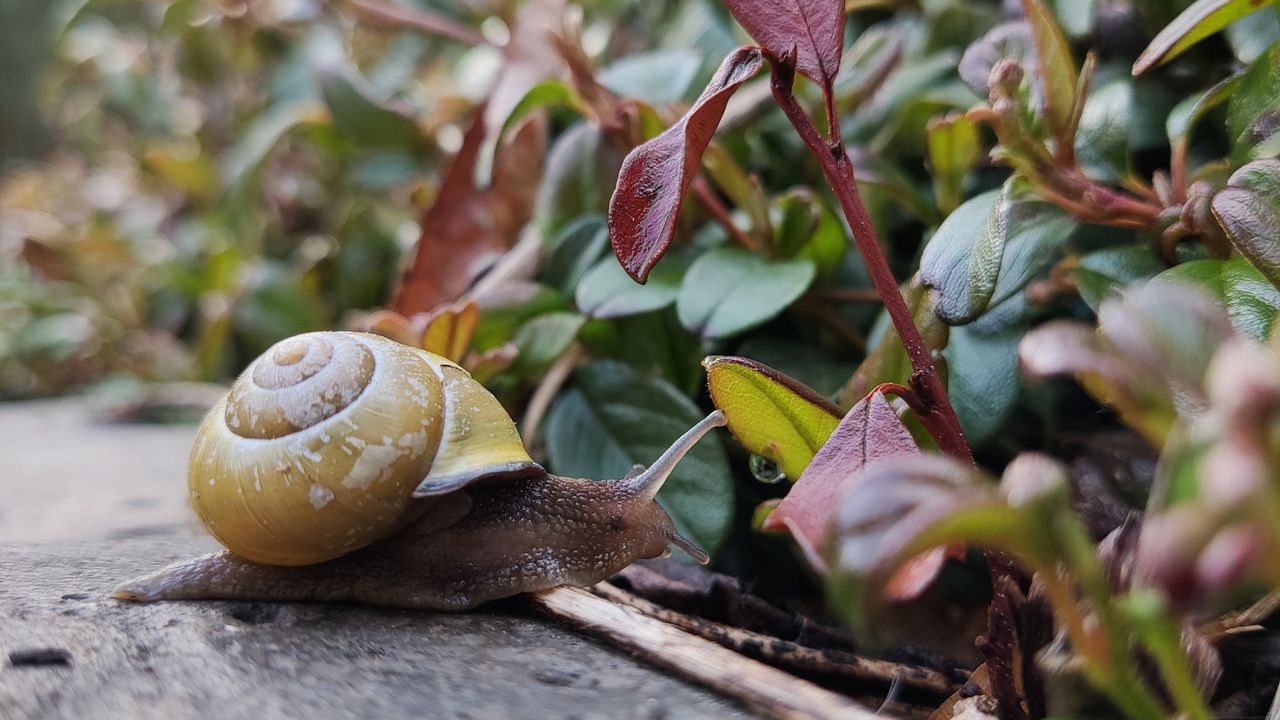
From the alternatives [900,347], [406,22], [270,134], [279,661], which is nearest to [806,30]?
[900,347]

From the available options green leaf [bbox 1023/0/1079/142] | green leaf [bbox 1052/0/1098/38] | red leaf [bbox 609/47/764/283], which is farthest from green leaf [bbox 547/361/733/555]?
green leaf [bbox 1052/0/1098/38]

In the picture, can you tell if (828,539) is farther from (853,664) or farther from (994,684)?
(853,664)

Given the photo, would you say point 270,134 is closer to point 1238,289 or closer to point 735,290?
point 735,290

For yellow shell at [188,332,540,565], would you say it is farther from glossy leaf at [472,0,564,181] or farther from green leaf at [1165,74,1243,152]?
green leaf at [1165,74,1243,152]

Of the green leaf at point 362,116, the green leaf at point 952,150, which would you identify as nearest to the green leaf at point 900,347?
the green leaf at point 952,150

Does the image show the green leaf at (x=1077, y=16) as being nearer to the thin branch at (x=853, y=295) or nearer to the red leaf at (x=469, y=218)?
the thin branch at (x=853, y=295)

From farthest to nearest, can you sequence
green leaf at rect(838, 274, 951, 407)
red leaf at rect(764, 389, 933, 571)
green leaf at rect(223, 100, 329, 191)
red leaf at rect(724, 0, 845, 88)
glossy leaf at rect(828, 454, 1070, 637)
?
green leaf at rect(223, 100, 329, 191) → green leaf at rect(838, 274, 951, 407) → red leaf at rect(724, 0, 845, 88) → red leaf at rect(764, 389, 933, 571) → glossy leaf at rect(828, 454, 1070, 637)
